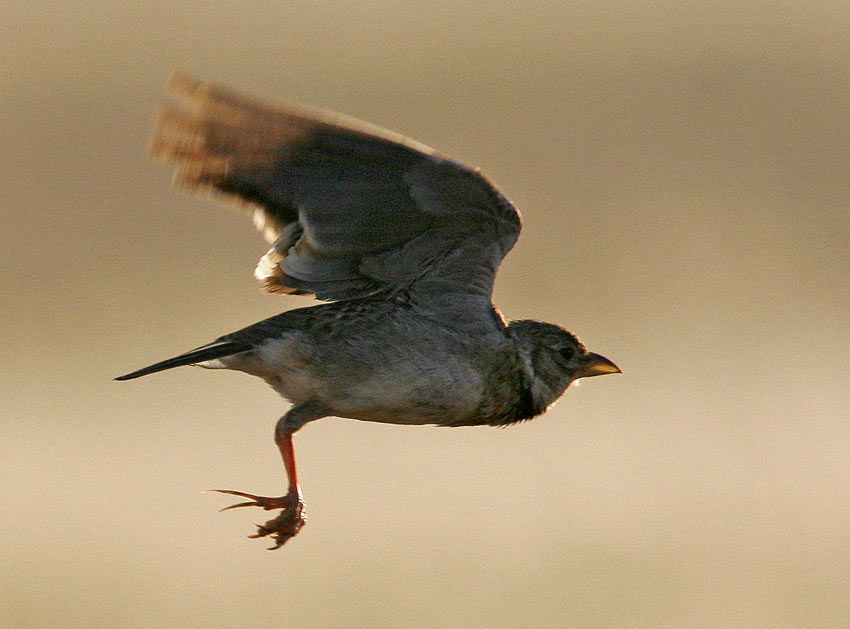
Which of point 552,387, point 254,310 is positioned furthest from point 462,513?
point 552,387

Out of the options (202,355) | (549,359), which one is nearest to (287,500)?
(202,355)

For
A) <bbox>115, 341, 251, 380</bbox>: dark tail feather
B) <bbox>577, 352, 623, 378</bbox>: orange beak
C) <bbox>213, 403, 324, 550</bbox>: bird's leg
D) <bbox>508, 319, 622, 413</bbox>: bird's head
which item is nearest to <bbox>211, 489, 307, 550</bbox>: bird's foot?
<bbox>213, 403, 324, 550</bbox>: bird's leg

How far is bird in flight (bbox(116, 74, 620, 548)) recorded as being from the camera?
5836 millimetres

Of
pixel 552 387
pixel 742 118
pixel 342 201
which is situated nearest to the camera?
pixel 342 201

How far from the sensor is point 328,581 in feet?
47.0

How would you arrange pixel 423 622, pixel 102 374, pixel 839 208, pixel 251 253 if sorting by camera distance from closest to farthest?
Answer: 1. pixel 423 622
2. pixel 102 374
3. pixel 251 253
4. pixel 839 208

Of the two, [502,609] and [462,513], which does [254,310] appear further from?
[502,609]

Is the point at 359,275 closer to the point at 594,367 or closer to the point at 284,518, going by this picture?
the point at 284,518

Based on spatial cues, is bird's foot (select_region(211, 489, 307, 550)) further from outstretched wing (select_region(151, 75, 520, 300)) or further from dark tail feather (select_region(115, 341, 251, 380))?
outstretched wing (select_region(151, 75, 520, 300))

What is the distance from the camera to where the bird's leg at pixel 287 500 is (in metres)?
6.07

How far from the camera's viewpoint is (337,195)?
602 cm

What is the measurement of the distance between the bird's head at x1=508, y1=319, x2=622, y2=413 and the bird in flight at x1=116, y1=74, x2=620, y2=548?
8 cm

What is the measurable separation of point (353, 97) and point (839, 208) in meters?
8.22

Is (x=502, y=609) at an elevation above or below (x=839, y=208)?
below
